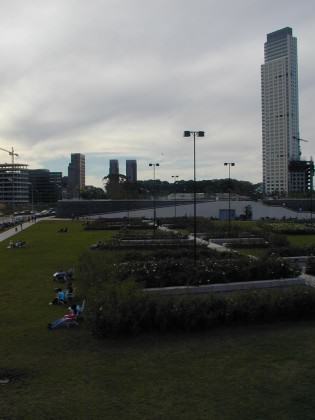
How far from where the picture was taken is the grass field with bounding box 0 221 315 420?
6.90m

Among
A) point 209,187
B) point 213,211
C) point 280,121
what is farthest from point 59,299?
point 209,187

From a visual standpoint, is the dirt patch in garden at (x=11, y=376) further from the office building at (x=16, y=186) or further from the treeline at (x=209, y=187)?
the treeline at (x=209, y=187)

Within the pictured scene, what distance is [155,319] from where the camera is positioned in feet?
36.1

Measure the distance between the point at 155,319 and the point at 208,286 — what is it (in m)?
3.99

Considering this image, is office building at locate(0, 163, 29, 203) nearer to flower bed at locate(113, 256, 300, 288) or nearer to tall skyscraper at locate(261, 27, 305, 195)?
tall skyscraper at locate(261, 27, 305, 195)

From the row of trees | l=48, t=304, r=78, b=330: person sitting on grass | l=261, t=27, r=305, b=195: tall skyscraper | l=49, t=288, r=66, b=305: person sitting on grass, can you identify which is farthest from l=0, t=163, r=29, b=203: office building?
l=48, t=304, r=78, b=330: person sitting on grass

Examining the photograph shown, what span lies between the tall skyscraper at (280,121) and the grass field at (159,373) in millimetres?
85914

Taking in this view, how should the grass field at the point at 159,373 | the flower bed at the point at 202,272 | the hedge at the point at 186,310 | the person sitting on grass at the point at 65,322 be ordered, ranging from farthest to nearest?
the flower bed at the point at 202,272 < the person sitting on grass at the point at 65,322 < the hedge at the point at 186,310 < the grass field at the point at 159,373

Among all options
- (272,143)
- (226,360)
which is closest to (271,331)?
(226,360)

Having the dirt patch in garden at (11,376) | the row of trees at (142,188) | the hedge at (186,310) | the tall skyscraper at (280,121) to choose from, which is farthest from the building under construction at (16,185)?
the dirt patch in garden at (11,376)

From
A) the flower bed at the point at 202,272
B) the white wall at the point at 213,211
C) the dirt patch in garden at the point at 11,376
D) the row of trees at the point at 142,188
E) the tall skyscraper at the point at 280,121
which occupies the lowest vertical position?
the dirt patch in garden at the point at 11,376

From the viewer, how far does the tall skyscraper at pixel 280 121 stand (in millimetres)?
106500

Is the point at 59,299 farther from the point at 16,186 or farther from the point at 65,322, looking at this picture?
the point at 16,186

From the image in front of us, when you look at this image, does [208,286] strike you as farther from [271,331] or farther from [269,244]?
[269,244]
